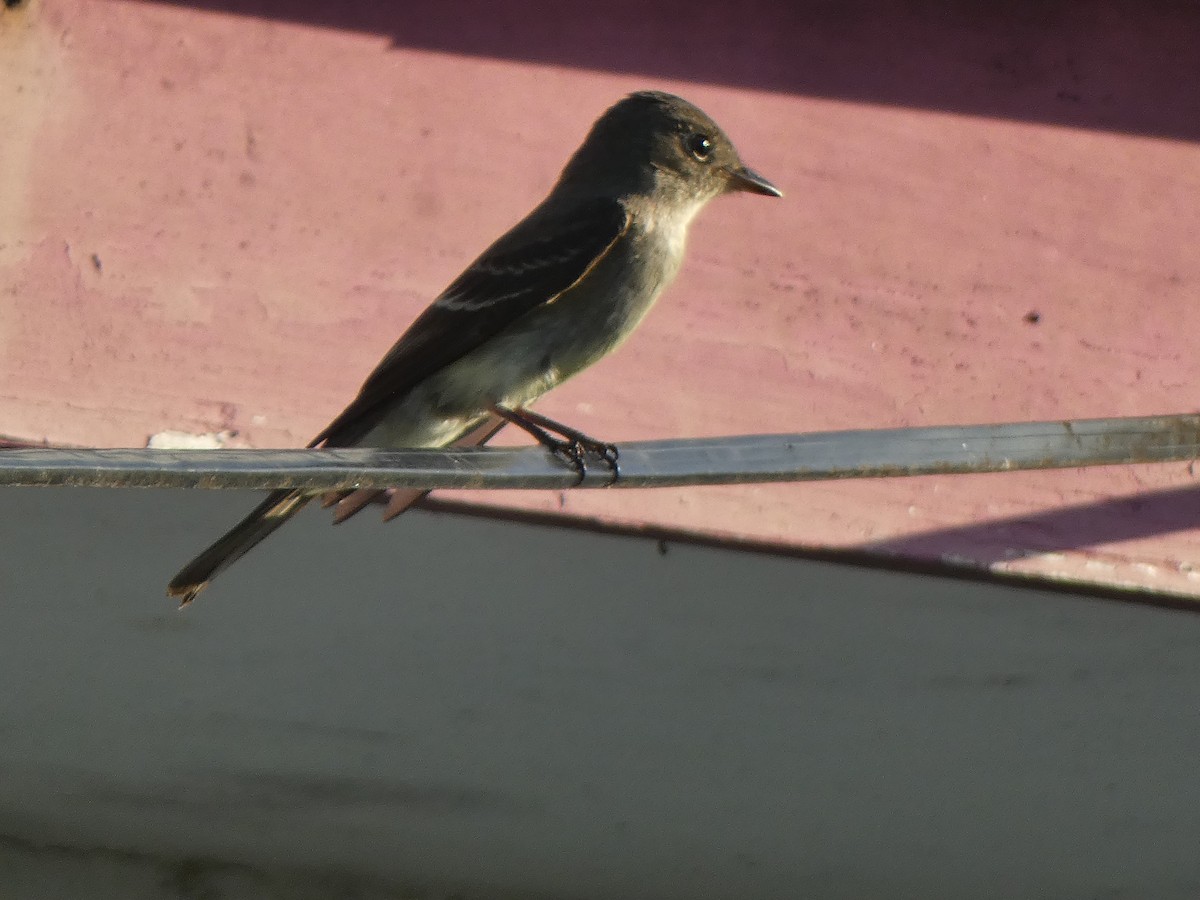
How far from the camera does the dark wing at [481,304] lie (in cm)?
340

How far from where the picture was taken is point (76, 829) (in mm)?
4766

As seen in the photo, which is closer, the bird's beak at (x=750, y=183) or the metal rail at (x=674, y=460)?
the metal rail at (x=674, y=460)

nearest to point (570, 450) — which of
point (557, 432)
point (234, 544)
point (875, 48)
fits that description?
point (557, 432)

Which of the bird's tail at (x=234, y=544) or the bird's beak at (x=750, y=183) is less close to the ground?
the bird's beak at (x=750, y=183)

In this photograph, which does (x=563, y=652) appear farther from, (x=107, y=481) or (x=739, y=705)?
(x=107, y=481)

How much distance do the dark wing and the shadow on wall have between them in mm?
899

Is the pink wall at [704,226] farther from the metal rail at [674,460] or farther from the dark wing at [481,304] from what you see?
the metal rail at [674,460]

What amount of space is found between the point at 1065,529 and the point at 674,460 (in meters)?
1.56

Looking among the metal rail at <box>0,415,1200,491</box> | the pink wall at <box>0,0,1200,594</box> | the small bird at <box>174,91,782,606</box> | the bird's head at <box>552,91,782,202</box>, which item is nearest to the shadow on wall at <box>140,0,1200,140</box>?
the pink wall at <box>0,0,1200,594</box>

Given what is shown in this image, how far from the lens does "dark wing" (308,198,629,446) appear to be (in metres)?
3.40

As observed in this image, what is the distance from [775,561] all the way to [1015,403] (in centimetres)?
74

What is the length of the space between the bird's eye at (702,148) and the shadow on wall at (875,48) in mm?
429

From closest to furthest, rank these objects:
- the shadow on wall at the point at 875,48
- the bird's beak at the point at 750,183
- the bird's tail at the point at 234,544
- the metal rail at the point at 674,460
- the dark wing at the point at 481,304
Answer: the metal rail at the point at 674,460, the bird's tail at the point at 234,544, the dark wing at the point at 481,304, the bird's beak at the point at 750,183, the shadow on wall at the point at 875,48

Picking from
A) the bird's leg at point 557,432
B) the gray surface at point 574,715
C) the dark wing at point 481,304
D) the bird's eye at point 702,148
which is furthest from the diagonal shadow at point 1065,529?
the bird's eye at point 702,148
